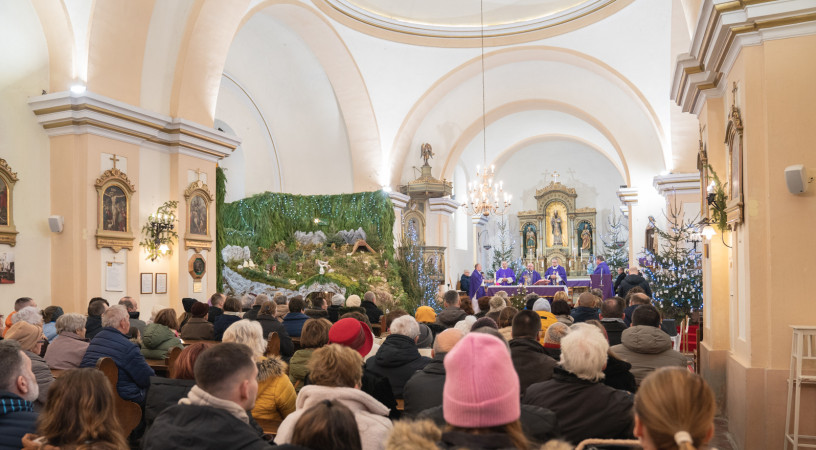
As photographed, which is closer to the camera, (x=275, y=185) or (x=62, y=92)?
(x=62, y=92)

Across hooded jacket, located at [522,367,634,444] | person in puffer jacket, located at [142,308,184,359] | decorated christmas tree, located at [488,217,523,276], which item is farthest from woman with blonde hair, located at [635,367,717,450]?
decorated christmas tree, located at [488,217,523,276]

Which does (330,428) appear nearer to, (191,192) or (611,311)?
(611,311)

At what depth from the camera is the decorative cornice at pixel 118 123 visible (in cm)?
966

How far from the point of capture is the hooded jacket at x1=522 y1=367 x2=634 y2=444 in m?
3.40

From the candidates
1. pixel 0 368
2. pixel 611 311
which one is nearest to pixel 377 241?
pixel 611 311

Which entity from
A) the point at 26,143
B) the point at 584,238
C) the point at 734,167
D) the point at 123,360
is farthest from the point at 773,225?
the point at 584,238

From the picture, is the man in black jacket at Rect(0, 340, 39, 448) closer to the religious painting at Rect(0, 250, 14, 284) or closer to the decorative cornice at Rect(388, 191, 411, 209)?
the religious painting at Rect(0, 250, 14, 284)

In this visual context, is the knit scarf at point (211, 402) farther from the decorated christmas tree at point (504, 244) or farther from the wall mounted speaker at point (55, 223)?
the decorated christmas tree at point (504, 244)

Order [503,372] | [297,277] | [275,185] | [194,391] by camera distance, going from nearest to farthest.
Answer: [503,372] → [194,391] → [297,277] → [275,185]

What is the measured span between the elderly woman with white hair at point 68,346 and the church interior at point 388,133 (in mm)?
4361

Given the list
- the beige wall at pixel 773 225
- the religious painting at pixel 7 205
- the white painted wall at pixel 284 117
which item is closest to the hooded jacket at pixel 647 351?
the beige wall at pixel 773 225

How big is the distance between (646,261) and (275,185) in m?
10.8

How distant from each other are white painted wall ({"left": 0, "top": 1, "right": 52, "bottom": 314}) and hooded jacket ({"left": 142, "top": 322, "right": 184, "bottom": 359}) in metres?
4.25

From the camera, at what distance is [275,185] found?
19734mm
